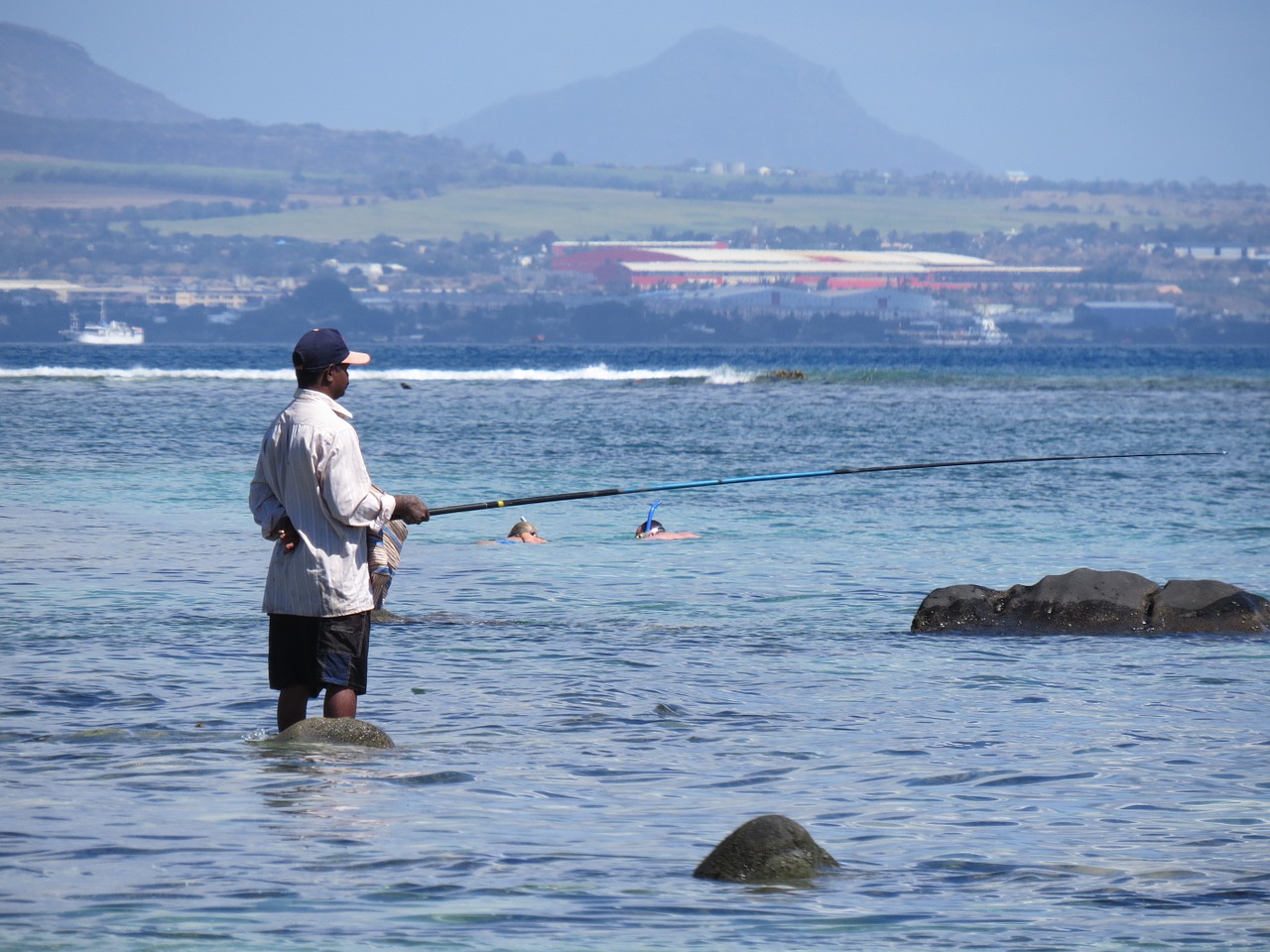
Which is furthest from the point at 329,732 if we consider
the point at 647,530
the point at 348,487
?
the point at 647,530

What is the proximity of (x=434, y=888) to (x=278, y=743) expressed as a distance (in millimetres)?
2379

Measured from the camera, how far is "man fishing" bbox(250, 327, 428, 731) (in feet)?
25.1

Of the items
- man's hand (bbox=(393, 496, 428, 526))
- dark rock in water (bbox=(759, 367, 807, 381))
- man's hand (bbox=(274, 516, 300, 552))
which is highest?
man's hand (bbox=(393, 496, 428, 526))

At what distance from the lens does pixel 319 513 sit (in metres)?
7.74

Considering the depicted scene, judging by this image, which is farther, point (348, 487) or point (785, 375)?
point (785, 375)

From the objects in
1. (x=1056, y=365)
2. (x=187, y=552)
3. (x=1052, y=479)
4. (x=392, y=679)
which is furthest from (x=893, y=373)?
(x=392, y=679)

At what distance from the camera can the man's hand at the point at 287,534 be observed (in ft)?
25.5

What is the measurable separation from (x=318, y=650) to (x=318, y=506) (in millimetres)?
684

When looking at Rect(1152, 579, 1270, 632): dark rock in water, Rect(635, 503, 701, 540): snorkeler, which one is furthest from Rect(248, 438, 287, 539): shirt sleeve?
Rect(635, 503, 701, 540): snorkeler

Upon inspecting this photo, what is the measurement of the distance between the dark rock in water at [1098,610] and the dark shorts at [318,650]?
6488 mm

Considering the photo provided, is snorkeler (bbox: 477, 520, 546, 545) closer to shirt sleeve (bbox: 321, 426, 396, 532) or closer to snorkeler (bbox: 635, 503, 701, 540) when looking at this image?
snorkeler (bbox: 635, 503, 701, 540)

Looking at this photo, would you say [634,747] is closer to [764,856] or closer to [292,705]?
[292,705]

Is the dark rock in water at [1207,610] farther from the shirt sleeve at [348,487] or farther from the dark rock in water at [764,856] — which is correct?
the shirt sleeve at [348,487]

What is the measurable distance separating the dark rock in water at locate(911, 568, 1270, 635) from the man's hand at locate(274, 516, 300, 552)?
6.93 metres
